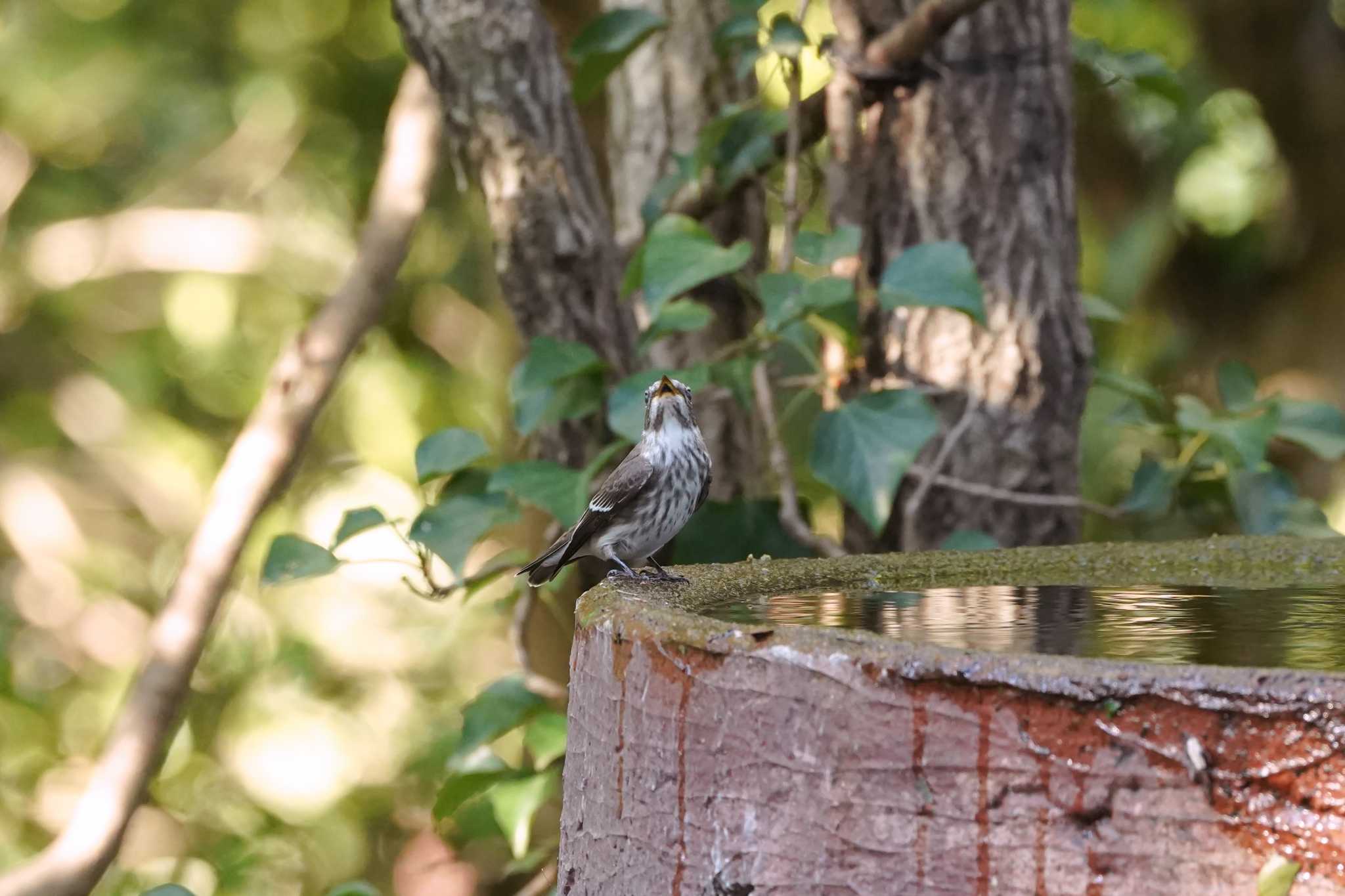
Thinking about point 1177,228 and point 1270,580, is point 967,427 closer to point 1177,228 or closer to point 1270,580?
point 1270,580

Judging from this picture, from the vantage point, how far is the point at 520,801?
2754 mm

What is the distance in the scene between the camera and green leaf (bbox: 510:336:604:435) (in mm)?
2707

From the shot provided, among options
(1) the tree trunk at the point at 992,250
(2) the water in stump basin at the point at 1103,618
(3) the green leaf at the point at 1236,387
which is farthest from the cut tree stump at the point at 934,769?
(3) the green leaf at the point at 1236,387

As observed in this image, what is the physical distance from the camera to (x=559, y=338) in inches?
116

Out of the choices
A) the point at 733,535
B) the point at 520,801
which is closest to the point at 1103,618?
the point at 733,535

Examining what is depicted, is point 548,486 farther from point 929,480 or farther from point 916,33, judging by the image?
point 916,33

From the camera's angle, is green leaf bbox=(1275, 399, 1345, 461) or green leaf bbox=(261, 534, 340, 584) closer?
green leaf bbox=(261, 534, 340, 584)

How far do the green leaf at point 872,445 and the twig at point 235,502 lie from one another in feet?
3.72

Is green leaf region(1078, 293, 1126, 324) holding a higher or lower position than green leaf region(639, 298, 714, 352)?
higher

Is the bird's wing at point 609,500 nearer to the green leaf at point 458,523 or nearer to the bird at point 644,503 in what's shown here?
the bird at point 644,503

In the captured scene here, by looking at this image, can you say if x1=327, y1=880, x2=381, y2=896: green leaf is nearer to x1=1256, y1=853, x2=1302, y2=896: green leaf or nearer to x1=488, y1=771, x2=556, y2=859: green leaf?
x1=488, y1=771, x2=556, y2=859: green leaf

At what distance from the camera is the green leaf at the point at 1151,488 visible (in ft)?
10.1

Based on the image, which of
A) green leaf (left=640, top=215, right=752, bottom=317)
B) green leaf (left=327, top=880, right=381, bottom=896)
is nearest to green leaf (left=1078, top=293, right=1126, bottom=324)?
green leaf (left=640, top=215, right=752, bottom=317)

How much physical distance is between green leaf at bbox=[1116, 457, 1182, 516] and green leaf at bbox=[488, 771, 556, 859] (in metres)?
1.28
